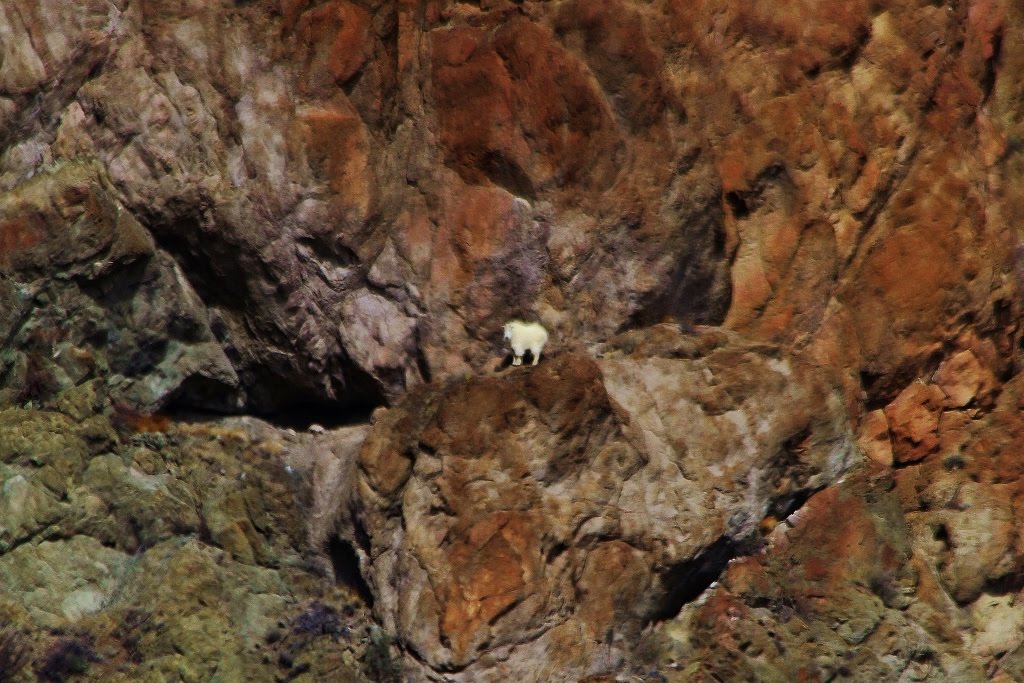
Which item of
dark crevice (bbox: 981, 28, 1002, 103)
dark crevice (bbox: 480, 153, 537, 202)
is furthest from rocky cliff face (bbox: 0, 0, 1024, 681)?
dark crevice (bbox: 981, 28, 1002, 103)

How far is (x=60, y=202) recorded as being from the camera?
1078cm

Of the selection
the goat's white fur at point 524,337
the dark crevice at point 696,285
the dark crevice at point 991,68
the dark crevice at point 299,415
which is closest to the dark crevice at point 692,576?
the dark crevice at point 696,285

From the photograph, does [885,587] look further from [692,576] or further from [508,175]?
[508,175]

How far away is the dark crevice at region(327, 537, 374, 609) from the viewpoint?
10.7 metres

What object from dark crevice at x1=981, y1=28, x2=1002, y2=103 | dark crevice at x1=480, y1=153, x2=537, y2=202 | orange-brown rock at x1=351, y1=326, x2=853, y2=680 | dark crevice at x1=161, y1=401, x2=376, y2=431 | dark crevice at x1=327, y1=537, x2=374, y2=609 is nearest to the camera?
orange-brown rock at x1=351, y1=326, x2=853, y2=680

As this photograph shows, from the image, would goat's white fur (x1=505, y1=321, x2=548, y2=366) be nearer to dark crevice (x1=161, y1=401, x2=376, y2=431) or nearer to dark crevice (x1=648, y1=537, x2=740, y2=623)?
dark crevice (x1=161, y1=401, x2=376, y2=431)

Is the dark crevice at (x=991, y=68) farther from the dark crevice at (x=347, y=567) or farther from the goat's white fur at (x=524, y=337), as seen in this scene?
the dark crevice at (x=347, y=567)

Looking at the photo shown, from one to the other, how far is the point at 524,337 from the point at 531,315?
452mm

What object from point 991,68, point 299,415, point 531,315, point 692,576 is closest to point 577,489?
point 692,576

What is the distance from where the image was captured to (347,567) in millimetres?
10906

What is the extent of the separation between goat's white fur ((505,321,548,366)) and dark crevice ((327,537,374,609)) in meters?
2.47

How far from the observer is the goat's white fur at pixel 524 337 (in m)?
10.7

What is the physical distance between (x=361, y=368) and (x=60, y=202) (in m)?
3.26

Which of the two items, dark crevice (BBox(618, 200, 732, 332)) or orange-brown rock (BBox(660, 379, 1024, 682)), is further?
dark crevice (BBox(618, 200, 732, 332))
